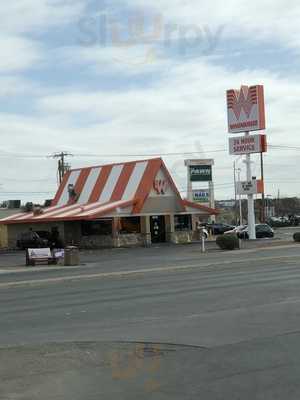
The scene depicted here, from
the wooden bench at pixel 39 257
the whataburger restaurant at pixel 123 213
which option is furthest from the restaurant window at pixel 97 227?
the wooden bench at pixel 39 257

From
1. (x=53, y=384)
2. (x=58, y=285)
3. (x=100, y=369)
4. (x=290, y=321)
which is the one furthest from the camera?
(x=58, y=285)

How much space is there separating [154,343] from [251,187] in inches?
1766

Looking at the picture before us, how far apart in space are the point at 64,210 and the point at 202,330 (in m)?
43.2

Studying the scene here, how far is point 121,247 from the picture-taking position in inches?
1900

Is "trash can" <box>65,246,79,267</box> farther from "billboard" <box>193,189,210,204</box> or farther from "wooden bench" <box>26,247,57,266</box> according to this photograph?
"billboard" <box>193,189,210,204</box>

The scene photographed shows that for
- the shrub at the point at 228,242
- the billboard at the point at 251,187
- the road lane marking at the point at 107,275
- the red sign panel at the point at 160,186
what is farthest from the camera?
the billboard at the point at 251,187

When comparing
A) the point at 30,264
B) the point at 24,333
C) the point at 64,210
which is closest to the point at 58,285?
the point at 24,333

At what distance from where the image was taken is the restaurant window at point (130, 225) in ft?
164

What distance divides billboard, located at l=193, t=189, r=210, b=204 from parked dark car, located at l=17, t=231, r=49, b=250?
1243 inches

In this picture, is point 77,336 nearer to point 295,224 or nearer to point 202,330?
point 202,330

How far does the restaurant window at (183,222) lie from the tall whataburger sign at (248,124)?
4796 mm

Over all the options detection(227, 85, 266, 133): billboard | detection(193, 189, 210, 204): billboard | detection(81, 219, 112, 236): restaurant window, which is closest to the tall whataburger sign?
detection(227, 85, 266, 133): billboard

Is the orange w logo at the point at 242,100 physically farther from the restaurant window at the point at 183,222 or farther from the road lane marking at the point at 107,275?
the road lane marking at the point at 107,275

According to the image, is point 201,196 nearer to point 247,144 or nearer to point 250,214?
point 250,214
